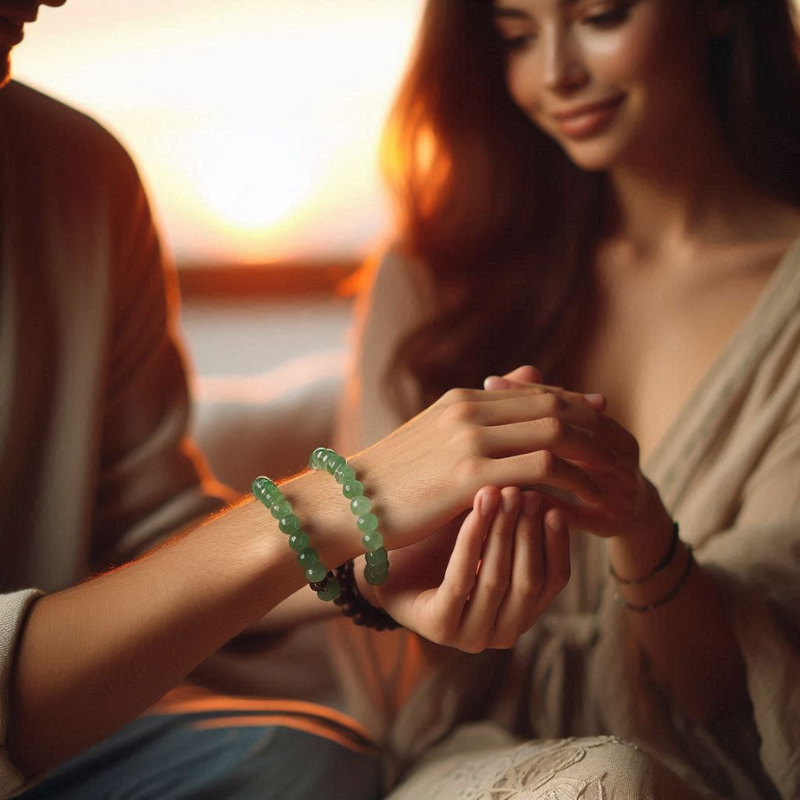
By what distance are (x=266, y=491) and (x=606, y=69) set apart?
1.92 ft

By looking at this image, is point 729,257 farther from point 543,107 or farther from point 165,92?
point 165,92

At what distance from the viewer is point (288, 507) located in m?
0.59

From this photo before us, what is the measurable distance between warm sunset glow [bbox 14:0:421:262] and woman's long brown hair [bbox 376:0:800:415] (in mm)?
681

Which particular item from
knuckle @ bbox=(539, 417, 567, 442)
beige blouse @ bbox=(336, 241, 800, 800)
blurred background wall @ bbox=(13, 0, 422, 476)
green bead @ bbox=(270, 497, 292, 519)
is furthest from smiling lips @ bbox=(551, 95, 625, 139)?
blurred background wall @ bbox=(13, 0, 422, 476)

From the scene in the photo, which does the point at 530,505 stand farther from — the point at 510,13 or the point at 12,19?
the point at 510,13

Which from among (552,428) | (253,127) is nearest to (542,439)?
(552,428)

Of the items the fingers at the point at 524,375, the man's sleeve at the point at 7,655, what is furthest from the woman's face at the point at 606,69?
the man's sleeve at the point at 7,655

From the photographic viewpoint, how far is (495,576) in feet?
1.97

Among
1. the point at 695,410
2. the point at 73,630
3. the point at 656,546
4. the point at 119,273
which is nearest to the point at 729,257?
the point at 695,410

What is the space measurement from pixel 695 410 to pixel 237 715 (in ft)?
1.67

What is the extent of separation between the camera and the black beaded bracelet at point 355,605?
0.72 m

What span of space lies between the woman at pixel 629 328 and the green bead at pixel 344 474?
13 centimetres

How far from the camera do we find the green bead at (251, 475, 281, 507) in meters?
0.60

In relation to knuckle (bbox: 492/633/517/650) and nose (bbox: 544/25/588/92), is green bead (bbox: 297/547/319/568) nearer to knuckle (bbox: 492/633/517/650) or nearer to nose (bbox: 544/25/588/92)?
knuckle (bbox: 492/633/517/650)
